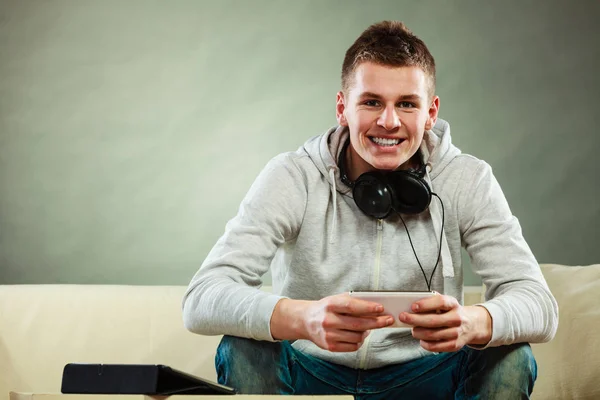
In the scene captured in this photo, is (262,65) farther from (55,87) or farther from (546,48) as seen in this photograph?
(546,48)

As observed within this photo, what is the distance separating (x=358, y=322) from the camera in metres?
1.39

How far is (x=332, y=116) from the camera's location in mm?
2748

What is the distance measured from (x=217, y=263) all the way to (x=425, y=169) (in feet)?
1.75

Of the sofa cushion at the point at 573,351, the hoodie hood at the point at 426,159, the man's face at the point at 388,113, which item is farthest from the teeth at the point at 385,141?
the sofa cushion at the point at 573,351

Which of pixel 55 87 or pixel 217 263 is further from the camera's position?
pixel 55 87

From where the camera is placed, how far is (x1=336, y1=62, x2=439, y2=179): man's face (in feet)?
5.75

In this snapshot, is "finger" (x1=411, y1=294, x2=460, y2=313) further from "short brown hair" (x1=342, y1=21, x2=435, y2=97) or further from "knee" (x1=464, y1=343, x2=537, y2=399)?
"short brown hair" (x1=342, y1=21, x2=435, y2=97)

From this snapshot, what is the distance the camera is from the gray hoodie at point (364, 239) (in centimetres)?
169

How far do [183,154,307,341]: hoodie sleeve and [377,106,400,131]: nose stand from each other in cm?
23

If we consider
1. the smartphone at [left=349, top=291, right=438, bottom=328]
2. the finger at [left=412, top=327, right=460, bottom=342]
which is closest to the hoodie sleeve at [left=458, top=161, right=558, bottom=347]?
the finger at [left=412, top=327, right=460, bottom=342]

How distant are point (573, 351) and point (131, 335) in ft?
4.04

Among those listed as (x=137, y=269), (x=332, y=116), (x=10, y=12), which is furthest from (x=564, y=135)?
(x=10, y=12)

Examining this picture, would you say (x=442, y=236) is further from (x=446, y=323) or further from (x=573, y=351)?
(x=573, y=351)

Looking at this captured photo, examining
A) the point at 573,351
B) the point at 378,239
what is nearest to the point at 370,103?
the point at 378,239
